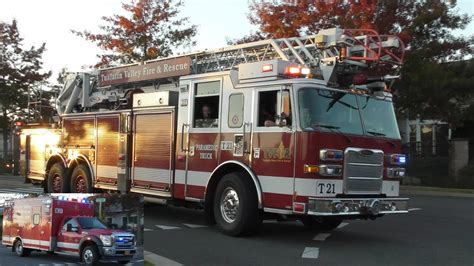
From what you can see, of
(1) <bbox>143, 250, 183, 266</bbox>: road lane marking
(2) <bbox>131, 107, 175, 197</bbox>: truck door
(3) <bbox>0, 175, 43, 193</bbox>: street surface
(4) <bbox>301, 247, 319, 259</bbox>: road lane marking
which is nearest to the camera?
(1) <bbox>143, 250, 183, 266</bbox>: road lane marking

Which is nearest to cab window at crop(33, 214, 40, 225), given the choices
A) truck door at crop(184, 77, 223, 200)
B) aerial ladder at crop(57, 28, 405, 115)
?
truck door at crop(184, 77, 223, 200)

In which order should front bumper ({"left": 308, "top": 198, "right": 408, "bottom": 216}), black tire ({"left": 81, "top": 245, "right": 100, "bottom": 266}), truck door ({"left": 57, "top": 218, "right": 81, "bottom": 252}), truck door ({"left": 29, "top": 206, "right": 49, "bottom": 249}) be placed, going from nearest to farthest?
black tire ({"left": 81, "top": 245, "right": 100, "bottom": 266}) → truck door ({"left": 57, "top": 218, "right": 81, "bottom": 252}) → truck door ({"left": 29, "top": 206, "right": 49, "bottom": 249}) → front bumper ({"left": 308, "top": 198, "right": 408, "bottom": 216})

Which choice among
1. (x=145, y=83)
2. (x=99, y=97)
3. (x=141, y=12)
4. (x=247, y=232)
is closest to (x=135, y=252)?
(x=247, y=232)

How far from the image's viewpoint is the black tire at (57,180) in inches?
554

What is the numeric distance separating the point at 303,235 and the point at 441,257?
2685 millimetres

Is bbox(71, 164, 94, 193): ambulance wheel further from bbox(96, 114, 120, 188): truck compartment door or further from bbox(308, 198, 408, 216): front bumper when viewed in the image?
bbox(308, 198, 408, 216): front bumper

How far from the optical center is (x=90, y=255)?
5750 mm

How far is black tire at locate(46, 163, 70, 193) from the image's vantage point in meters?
14.1

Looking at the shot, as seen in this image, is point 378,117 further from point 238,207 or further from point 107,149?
point 107,149

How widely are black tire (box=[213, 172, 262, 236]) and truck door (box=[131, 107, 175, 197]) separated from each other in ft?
5.09

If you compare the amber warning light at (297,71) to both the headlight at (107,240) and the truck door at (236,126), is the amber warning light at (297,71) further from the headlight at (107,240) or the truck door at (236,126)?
the headlight at (107,240)

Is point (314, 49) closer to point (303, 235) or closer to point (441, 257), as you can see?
point (303, 235)

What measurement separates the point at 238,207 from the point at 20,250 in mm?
3820

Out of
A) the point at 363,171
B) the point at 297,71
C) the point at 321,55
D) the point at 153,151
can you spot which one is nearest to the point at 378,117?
the point at 363,171
